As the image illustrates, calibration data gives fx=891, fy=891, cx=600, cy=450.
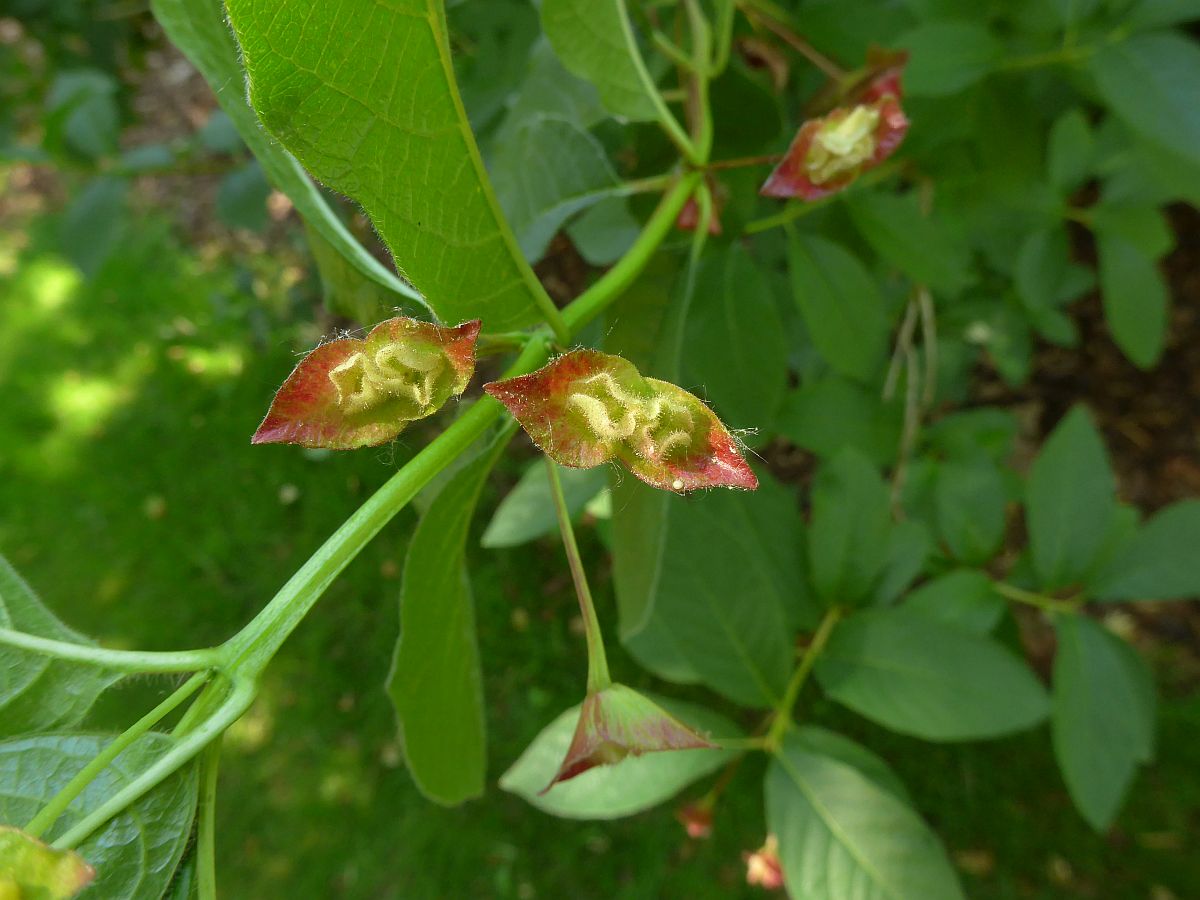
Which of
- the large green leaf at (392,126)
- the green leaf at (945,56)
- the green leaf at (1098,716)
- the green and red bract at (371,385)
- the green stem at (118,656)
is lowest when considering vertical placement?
the green leaf at (1098,716)

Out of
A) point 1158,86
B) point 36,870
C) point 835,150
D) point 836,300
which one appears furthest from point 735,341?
point 36,870

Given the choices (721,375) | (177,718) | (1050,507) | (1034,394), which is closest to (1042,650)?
(1034,394)

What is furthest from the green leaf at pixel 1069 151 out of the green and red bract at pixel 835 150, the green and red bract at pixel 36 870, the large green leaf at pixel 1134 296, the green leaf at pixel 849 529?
the green and red bract at pixel 36 870

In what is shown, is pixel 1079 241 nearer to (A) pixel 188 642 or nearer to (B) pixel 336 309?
(B) pixel 336 309

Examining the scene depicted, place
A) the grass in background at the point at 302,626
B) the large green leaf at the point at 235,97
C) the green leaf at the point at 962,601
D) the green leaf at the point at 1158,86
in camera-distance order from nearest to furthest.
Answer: the large green leaf at the point at 235,97
the green leaf at the point at 1158,86
the green leaf at the point at 962,601
the grass in background at the point at 302,626

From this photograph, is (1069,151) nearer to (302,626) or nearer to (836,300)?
(836,300)

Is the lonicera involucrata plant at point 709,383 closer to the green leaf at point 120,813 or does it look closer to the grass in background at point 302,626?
the green leaf at point 120,813

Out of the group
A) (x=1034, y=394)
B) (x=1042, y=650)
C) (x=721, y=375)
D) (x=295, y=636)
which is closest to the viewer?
(x=721, y=375)
